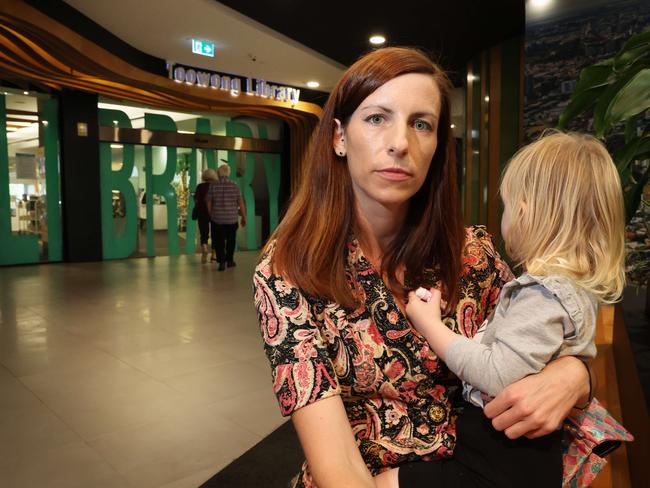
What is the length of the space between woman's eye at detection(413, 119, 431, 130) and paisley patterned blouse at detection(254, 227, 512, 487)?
11.1 inches

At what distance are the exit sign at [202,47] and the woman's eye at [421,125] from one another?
23.9 feet

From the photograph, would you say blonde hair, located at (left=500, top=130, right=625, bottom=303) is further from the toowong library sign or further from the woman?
the toowong library sign

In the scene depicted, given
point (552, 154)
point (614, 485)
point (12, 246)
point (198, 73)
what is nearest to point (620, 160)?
point (552, 154)

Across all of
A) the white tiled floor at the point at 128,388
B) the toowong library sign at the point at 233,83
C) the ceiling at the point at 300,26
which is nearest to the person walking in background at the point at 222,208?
the toowong library sign at the point at 233,83

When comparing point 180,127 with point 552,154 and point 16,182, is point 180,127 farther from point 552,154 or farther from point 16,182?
point 552,154

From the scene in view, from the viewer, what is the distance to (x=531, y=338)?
3.01 feet

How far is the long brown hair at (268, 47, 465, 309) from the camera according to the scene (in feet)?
3.26

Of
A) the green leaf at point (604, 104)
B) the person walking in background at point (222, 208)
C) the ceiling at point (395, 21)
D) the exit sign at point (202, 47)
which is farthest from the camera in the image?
the person walking in background at point (222, 208)

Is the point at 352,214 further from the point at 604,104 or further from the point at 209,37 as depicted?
the point at 209,37

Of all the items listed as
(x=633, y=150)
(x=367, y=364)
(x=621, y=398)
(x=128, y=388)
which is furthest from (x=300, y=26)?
(x=367, y=364)

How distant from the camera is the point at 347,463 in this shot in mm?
841

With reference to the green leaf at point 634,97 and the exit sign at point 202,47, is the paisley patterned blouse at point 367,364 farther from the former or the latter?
the exit sign at point 202,47

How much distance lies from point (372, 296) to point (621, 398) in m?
1.31

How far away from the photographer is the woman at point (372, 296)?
883 millimetres
